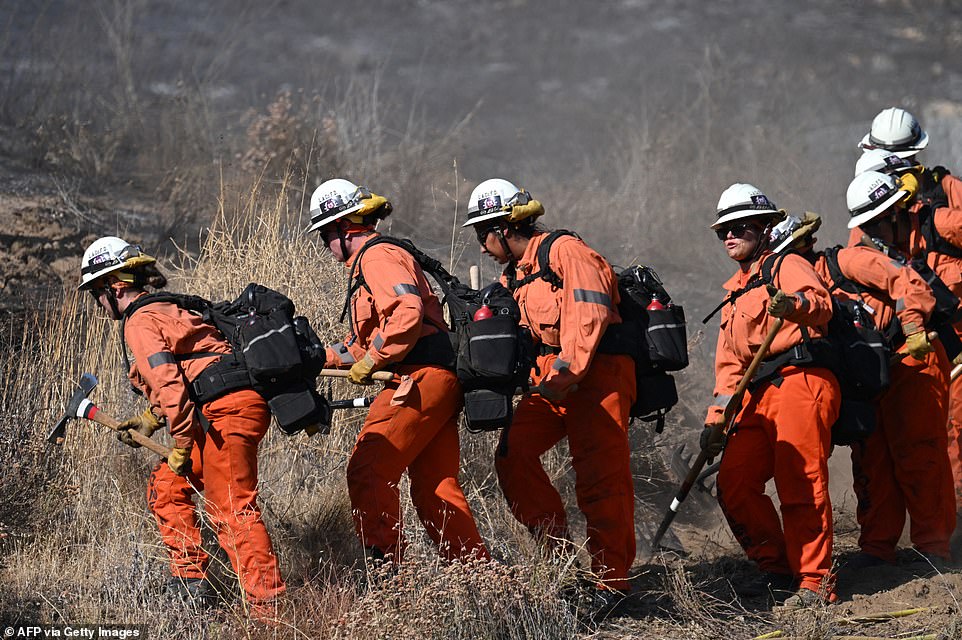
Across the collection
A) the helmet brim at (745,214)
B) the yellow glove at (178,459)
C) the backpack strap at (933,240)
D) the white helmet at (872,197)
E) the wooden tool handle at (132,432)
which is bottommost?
the yellow glove at (178,459)

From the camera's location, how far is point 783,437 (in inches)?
243

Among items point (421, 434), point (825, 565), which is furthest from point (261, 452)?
point (825, 565)

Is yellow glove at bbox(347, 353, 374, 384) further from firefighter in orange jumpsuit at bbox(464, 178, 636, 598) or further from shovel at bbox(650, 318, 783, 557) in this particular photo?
shovel at bbox(650, 318, 783, 557)

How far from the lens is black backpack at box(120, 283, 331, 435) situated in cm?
579

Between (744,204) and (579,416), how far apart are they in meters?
1.48

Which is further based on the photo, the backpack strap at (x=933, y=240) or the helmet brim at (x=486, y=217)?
the backpack strap at (x=933, y=240)

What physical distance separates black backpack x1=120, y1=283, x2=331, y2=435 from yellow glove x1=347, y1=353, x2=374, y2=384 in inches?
7.4

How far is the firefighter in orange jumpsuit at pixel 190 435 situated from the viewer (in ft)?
18.7

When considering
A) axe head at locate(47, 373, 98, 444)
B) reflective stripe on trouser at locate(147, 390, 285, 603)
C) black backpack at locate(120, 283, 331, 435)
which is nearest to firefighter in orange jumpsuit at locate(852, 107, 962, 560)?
black backpack at locate(120, 283, 331, 435)

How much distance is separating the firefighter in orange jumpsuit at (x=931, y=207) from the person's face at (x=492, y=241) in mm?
2346

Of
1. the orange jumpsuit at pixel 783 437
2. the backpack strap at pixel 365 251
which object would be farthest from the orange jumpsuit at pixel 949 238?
the backpack strap at pixel 365 251

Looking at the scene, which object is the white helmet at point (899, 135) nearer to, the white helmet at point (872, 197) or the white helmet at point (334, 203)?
the white helmet at point (872, 197)

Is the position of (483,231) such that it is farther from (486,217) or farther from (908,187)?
(908,187)

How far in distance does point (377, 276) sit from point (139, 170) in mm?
9703
